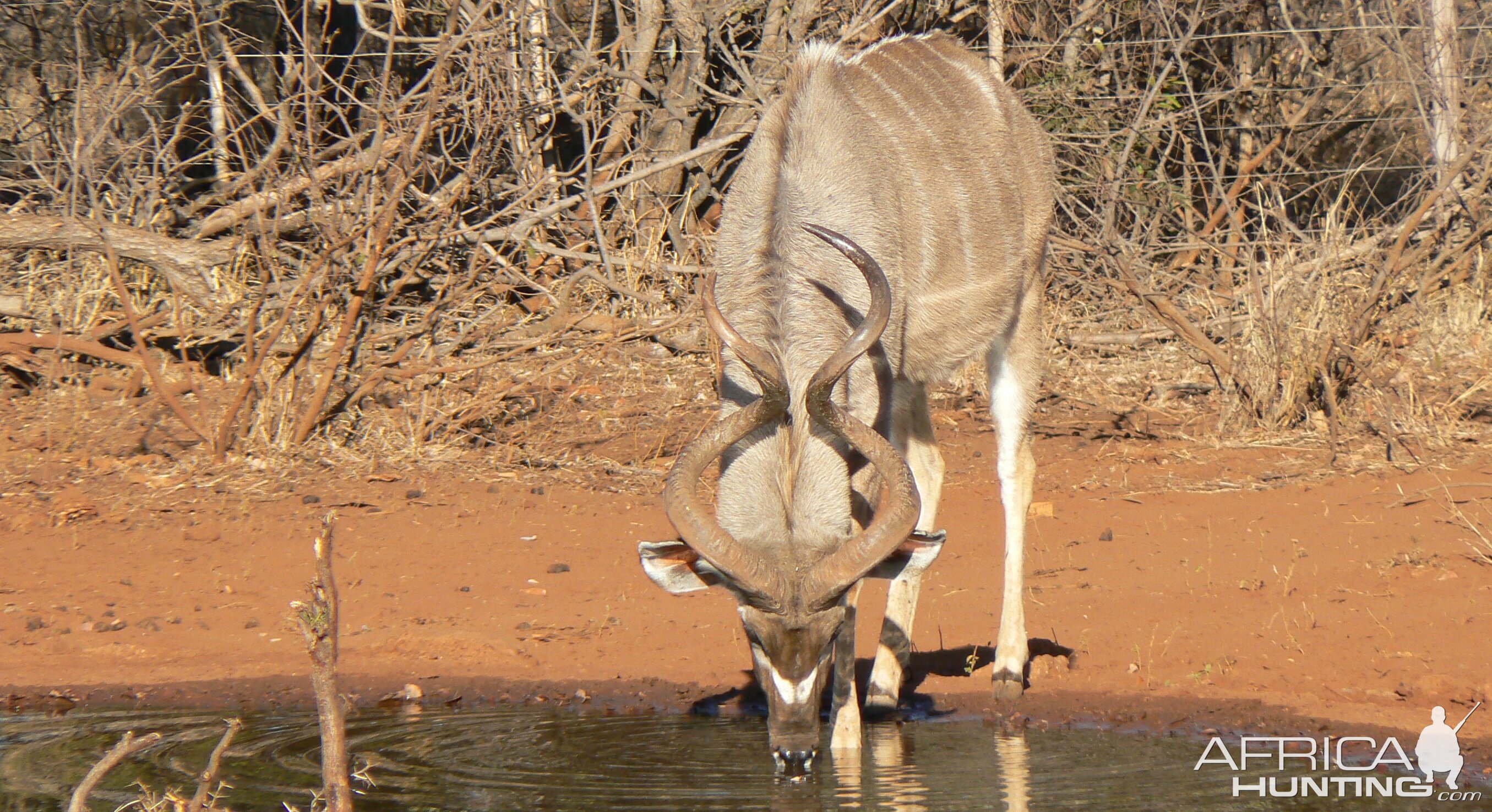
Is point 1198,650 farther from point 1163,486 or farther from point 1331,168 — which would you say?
point 1331,168

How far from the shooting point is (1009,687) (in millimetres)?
6320

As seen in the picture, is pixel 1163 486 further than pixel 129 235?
No

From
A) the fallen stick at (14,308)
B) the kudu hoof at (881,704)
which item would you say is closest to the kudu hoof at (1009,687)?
the kudu hoof at (881,704)

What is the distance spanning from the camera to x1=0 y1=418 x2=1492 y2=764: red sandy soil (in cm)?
639

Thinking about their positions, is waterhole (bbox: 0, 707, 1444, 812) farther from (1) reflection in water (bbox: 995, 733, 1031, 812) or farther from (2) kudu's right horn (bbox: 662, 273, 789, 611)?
(2) kudu's right horn (bbox: 662, 273, 789, 611)

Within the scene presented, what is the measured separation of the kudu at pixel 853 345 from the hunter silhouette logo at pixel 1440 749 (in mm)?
1555

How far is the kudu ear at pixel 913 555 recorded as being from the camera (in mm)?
5031

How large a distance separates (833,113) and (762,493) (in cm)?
182

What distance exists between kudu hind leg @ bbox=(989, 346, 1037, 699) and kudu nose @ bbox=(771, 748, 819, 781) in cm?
166

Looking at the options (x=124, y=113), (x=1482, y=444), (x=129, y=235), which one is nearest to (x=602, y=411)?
(x=129, y=235)

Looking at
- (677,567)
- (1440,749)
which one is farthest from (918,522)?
(1440,749)

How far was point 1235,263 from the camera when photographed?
1288 cm
